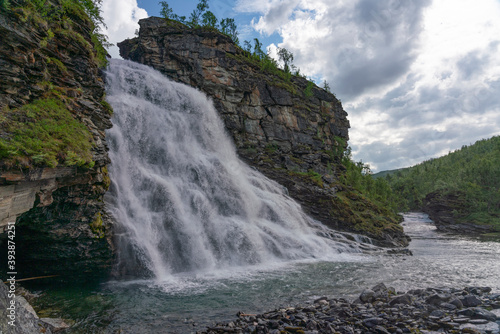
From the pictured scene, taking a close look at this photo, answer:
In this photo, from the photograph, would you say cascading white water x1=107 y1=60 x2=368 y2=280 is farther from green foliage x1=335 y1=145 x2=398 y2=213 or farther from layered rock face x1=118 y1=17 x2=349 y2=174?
green foliage x1=335 y1=145 x2=398 y2=213

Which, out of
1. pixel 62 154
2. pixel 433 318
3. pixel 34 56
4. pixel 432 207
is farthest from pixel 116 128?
pixel 432 207

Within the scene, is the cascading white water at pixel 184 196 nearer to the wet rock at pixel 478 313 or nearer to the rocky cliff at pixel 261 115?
the rocky cliff at pixel 261 115

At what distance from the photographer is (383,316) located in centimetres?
791

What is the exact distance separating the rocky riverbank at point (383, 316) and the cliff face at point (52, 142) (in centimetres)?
723

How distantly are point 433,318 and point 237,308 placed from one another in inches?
238

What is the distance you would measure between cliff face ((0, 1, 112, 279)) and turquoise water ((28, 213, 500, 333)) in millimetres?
2106

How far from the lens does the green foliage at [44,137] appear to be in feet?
25.1

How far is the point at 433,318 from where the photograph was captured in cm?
772

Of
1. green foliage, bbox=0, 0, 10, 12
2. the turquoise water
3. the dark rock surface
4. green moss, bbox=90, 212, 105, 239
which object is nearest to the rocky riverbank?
the turquoise water

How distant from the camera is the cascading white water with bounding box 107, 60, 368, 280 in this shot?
1509 cm

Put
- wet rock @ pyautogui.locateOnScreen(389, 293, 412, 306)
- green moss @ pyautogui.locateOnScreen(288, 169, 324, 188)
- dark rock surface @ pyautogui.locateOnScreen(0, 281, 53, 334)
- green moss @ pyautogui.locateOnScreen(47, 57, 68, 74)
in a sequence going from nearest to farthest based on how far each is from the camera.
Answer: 1. dark rock surface @ pyautogui.locateOnScreen(0, 281, 53, 334)
2. wet rock @ pyautogui.locateOnScreen(389, 293, 412, 306)
3. green moss @ pyautogui.locateOnScreen(47, 57, 68, 74)
4. green moss @ pyautogui.locateOnScreen(288, 169, 324, 188)

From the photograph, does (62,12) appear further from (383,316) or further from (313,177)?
(313,177)

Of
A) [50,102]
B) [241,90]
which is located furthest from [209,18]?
[50,102]

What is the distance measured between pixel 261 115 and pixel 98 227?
28146 mm
